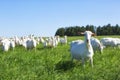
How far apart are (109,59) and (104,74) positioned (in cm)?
500

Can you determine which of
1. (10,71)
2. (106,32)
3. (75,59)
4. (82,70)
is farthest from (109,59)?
(106,32)

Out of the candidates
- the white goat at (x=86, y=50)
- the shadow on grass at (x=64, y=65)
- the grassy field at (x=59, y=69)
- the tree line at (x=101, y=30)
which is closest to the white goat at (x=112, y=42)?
the grassy field at (x=59, y=69)

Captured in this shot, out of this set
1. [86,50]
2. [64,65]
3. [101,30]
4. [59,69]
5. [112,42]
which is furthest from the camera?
[101,30]

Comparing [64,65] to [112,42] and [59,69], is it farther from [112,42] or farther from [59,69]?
[112,42]

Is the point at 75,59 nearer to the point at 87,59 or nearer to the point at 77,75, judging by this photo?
the point at 87,59

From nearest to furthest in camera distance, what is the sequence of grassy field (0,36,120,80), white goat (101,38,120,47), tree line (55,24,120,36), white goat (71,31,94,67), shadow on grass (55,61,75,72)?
grassy field (0,36,120,80) < shadow on grass (55,61,75,72) < white goat (71,31,94,67) < white goat (101,38,120,47) < tree line (55,24,120,36)

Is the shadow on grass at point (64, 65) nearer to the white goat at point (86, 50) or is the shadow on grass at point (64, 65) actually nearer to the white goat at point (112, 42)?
the white goat at point (86, 50)

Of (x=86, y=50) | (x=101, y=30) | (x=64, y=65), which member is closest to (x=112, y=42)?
(x=64, y=65)

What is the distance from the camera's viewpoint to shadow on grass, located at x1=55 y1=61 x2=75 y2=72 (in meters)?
17.9

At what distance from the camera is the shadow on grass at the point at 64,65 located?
703 inches

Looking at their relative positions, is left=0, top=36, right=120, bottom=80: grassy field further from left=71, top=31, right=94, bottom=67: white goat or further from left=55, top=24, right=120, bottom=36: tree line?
left=55, top=24, right=120, bottom=36: tree line

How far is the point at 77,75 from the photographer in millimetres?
15555

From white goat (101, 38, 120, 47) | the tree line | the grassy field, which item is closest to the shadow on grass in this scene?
the grassy field

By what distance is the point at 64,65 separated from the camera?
18.6 meters
